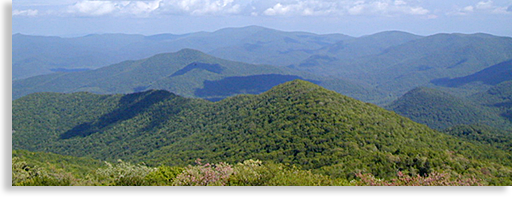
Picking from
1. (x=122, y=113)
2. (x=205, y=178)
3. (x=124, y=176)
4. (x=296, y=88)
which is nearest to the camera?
(x=205, y=178)

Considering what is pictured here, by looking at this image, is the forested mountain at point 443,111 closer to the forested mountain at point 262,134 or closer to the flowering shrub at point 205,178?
the forested mountain at point 262,134

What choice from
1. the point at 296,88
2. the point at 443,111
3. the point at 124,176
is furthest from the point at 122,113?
the point at 443,111

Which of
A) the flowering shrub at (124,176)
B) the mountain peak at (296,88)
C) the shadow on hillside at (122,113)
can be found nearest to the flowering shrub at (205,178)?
the flowering shrub at (124,176)

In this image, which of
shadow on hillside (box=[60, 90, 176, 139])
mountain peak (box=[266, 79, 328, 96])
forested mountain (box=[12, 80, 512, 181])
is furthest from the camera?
shadow on hillside (box=[60, 90, 176, 139])

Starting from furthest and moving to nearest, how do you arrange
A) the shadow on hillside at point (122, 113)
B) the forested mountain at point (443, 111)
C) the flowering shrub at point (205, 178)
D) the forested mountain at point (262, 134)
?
the forested mountain at point (443, 111)
the shadow on hillside at point (122, 113)
the forested mountain at point (262, 134)
the flowering shrub at point (205, 178)

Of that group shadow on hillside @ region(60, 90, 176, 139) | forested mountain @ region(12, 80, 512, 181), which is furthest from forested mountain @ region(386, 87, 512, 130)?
shadow on hillside @ region(60, 90, 176, 139)

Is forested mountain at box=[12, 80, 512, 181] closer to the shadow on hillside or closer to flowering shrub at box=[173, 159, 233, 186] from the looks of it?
the shadow on hillside

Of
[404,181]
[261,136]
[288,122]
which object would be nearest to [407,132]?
[288,122]

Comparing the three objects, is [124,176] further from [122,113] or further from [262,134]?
[122,113]
